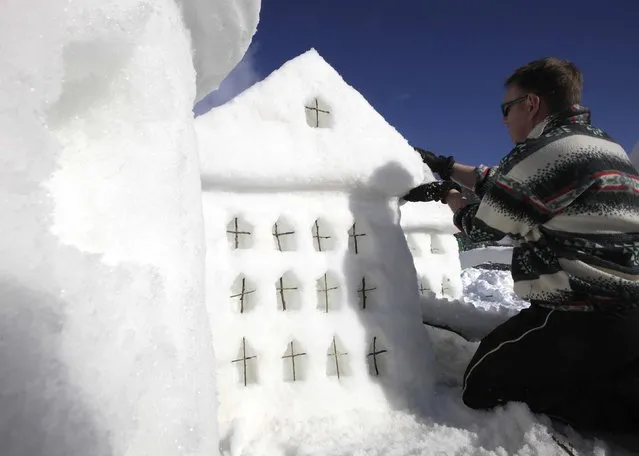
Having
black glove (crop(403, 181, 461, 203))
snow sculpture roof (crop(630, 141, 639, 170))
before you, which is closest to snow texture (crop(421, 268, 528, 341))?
black glove (crop(403, 181, 461, 203))

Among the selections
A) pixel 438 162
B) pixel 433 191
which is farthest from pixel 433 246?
pixel 433 191

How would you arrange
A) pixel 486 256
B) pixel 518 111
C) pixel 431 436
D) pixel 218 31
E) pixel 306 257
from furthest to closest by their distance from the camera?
1. pixel 486 256
2. pixel 518 111
3. pixel 306 257
4. pixel 431 436
5. pixel 218 31

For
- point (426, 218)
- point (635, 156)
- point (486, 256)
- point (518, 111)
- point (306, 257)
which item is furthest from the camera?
point (486, 256)

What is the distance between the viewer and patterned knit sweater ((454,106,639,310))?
139 cm

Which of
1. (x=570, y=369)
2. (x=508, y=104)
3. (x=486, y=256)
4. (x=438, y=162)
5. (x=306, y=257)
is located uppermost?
(x=508, y=104)

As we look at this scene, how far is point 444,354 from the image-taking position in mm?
2016

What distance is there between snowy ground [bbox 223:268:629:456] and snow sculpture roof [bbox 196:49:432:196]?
0.85 metres

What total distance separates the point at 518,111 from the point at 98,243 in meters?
1.72

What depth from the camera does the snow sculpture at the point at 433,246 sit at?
396cm

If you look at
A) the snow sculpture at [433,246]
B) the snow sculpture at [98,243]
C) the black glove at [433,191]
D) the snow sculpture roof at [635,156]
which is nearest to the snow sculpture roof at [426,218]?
the snow sculpture at [433,246]

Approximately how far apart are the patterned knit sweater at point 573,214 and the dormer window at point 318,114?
0.72 meters

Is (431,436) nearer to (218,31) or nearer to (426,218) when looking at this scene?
(218,31)

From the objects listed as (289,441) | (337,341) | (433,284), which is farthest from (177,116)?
(433,284)

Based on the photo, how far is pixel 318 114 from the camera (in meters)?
1.87
